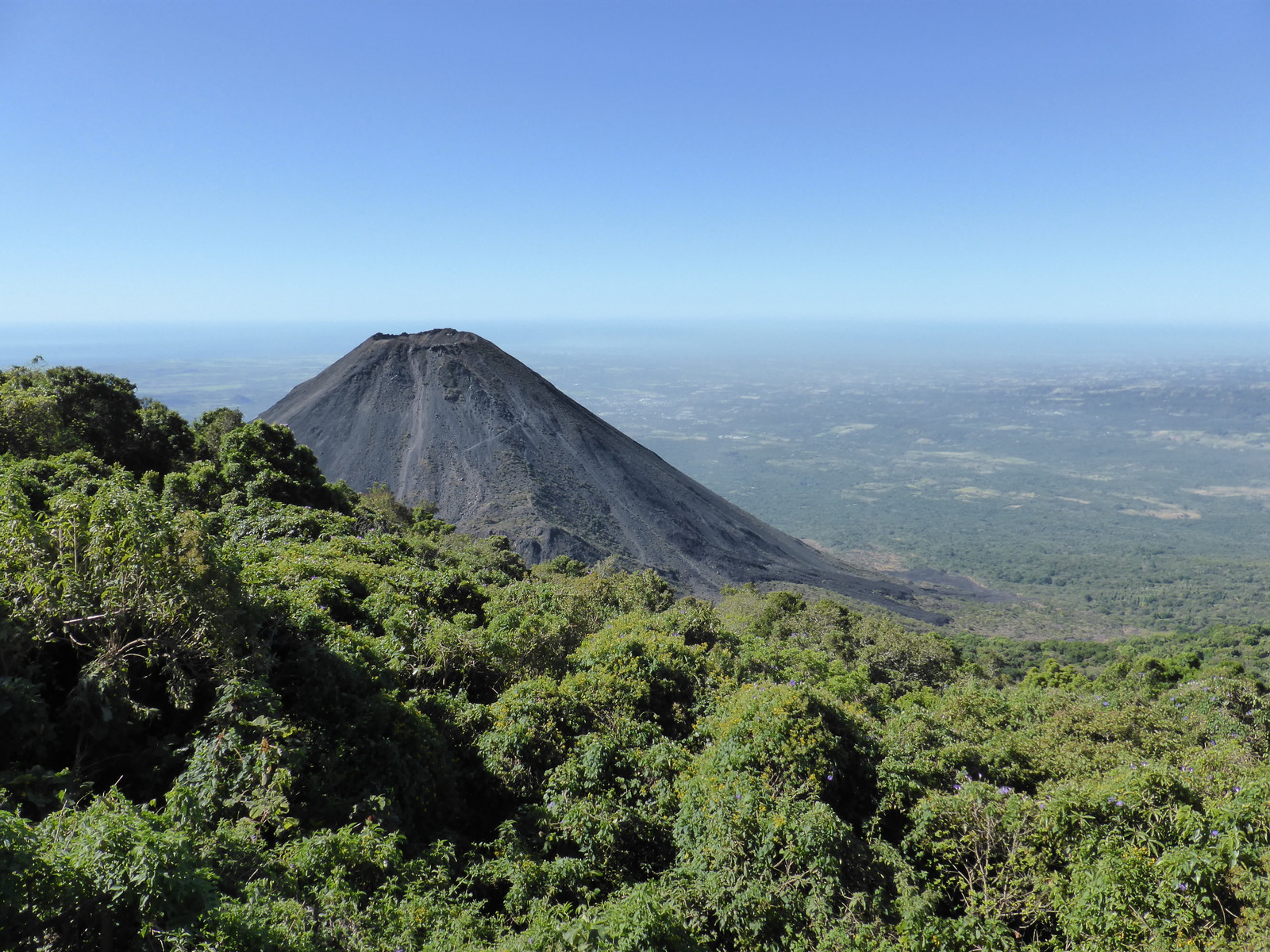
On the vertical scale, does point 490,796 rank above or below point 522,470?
below

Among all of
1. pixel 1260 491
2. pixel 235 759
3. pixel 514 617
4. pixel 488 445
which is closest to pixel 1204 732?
pixel 514 617

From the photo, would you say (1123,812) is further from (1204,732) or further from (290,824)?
(1204,732)

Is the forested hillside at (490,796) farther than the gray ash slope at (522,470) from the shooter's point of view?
No

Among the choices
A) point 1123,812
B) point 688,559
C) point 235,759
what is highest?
point 235,759

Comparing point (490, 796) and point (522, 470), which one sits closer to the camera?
point (490, 796)
